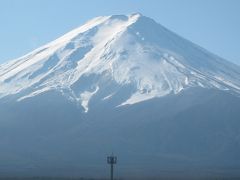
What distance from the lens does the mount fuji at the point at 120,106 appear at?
10362 cm

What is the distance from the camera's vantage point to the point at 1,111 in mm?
122375

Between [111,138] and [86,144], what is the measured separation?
407 centimetres

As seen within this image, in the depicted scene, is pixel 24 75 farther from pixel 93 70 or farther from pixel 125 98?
pixel 125 98

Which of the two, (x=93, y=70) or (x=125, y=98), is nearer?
(x=125, y=98)

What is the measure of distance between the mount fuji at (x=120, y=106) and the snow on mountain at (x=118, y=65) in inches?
7.7

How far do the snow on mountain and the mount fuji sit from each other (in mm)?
195

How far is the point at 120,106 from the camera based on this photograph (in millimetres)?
123062

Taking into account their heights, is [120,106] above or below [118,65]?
below

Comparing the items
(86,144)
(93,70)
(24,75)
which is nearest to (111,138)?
(86,144)

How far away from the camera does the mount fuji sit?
104 metres

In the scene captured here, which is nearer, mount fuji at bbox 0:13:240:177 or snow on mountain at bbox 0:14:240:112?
mount fuji at bbox 0:13:240:177

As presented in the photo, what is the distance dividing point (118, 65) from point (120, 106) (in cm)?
1868

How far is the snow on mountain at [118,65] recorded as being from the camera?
130625 millimetres

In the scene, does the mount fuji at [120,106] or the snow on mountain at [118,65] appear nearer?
the mount fuji at [120,106]
